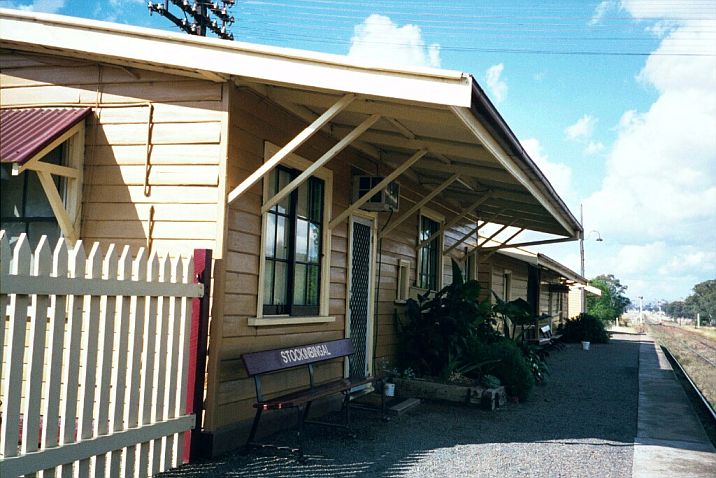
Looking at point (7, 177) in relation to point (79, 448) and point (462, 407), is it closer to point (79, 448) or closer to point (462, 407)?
point (79, 448)

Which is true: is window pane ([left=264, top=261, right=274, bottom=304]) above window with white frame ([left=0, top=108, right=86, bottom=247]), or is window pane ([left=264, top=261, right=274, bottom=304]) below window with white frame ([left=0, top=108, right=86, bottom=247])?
below

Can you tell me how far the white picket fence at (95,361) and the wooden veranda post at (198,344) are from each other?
0.31 feet

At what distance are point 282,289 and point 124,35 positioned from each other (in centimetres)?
283

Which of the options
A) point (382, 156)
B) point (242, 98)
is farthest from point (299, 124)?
point (382, 156)

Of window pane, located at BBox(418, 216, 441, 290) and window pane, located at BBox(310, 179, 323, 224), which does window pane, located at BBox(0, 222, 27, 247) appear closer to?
window pane, located at BBox(310, 179, 323, 224)

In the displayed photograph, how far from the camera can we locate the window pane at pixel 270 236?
676 cm

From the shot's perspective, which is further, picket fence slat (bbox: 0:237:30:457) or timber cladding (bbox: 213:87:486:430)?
timber cladding (bbox: 213:87:486:430)

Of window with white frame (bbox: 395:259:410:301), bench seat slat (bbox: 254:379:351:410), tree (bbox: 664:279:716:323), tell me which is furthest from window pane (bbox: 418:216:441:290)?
tree (bbox: 664:279:716:323)

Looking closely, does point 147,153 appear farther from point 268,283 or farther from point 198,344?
point 198,344

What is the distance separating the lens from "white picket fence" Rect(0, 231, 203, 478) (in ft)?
12.2

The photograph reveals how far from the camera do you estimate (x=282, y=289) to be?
707cm

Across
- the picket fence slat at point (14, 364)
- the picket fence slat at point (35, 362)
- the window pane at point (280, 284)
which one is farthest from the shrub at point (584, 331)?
the picket fence slat at point (14, 364)

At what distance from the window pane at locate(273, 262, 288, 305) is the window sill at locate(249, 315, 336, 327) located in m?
0.18

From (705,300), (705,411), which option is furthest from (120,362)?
(705,300)
